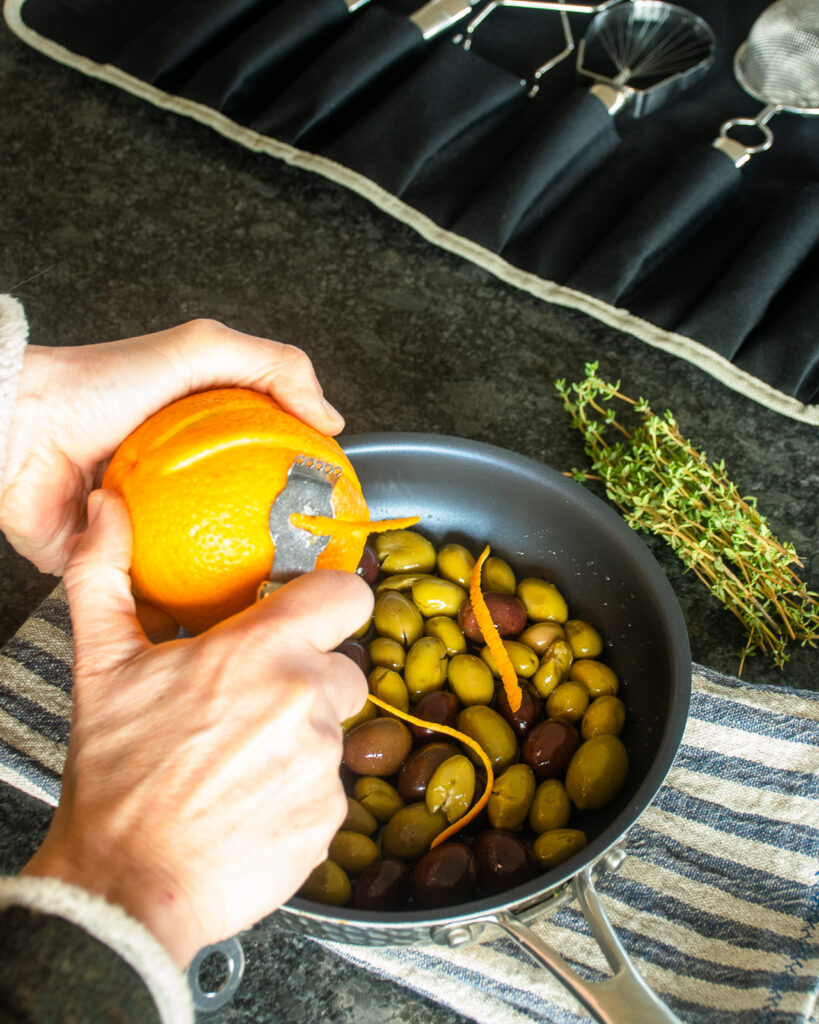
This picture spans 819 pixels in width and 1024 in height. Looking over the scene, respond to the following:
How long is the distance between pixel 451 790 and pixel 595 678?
6.4 inches

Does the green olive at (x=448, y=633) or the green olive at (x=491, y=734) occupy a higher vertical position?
the green olive at (x=448, y=633)

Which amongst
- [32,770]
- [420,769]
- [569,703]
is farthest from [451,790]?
[32,770]

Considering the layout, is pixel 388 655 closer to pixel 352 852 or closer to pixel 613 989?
pixel 352 852

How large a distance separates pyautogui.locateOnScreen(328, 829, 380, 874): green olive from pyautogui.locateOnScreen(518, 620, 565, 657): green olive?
0.71ft

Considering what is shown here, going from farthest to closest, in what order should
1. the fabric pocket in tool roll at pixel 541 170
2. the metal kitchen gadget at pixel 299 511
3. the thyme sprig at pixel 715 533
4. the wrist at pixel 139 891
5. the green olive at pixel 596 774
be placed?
1. the fabric pocket in tool roll at pixel 541 170
2. the thyme sprig at pixel 715 533
3. the green olive at pixel 596 774
4. the metal kitchen gadget at pixel 299 511
5. the wrist at pixel 139 891

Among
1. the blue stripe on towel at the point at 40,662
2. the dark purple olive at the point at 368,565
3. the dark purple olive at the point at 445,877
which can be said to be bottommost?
the blue stripe on towel at the point at 40,662

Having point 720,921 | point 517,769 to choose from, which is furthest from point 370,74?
point 720,921

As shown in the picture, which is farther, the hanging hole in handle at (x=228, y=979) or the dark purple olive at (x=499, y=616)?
the dark purple olive at (x=499, y=616)

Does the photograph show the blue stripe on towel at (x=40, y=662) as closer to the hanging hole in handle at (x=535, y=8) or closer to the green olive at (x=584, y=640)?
the green olive at (x=584, y=640)

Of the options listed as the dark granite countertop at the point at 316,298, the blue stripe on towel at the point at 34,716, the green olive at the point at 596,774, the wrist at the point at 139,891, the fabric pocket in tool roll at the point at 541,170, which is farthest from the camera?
the fabric pocket in tool roll at the point at 541,170

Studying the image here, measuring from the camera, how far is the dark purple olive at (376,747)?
2.15 ft

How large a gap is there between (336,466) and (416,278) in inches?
25.7

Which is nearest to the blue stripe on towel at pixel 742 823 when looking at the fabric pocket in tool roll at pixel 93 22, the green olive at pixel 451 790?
the green olive at pixel 451 790

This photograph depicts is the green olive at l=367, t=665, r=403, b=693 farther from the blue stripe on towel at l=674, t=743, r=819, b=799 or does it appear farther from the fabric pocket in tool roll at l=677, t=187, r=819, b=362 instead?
the fabric pocket in tool roll at l=677, t=187, r=819, b=362
